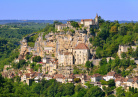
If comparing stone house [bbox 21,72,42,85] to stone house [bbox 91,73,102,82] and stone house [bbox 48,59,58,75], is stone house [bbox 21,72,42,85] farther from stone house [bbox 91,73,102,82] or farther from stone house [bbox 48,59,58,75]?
stone house [bbox 91,73,102,82]

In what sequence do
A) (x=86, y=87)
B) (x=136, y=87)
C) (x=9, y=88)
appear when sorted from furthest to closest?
(x=86, y=87) < (x=136, y=87) < (x=9, y=88)

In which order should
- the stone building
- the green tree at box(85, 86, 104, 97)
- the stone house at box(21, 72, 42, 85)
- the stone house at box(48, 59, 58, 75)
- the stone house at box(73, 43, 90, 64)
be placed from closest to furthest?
the green tree at box(85, 86, 104, 97) → the stone house at box(73, 43, 90, 64) → the stone house at box(21, 72, 42, 85) → the stone house at box(48, 59, 58, 75) → the stone building

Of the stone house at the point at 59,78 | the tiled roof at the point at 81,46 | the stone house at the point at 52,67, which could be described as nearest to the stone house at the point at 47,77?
the stone house at the point at 59,78

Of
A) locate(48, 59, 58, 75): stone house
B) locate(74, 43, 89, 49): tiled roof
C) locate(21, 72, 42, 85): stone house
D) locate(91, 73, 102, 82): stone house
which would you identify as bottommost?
locate(21, 72, 42, 85): stone house

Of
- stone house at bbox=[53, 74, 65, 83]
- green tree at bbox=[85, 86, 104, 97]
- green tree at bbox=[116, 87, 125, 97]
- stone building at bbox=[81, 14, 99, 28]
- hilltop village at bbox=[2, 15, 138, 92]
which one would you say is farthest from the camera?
stone building at bbox=[81, 14, 99, 28]

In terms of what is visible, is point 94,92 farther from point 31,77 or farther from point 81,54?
point 31,77

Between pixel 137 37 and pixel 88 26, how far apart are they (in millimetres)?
9195

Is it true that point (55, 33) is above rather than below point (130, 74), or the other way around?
above

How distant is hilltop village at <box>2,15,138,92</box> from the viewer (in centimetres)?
5516

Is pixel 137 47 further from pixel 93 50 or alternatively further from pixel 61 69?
pixel 61 69

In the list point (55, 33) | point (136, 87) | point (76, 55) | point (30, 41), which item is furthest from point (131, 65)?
point (30, 41)

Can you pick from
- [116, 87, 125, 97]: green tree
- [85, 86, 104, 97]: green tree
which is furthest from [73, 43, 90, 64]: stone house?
[116, 87, 125, 97]: green tree

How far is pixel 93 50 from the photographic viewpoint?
60.1 m

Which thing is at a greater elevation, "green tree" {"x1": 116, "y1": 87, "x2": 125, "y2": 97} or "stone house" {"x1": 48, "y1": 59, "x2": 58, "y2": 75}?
"stone house" {"x1": 48, "y1": 59, "x2": 58, "y2": 75}
